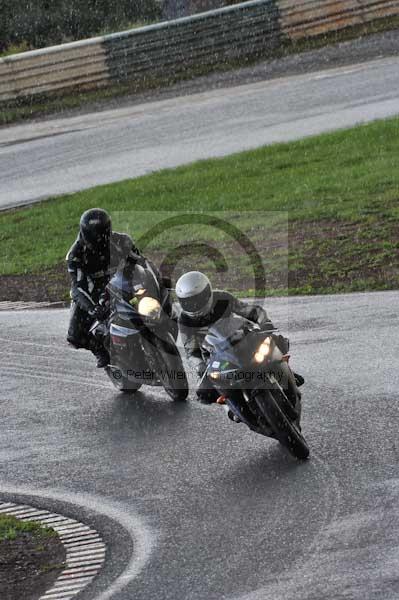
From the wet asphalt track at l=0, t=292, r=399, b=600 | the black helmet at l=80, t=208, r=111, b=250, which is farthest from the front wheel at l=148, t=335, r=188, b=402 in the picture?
the black helmet at l=80, t=208, r=111, b=250

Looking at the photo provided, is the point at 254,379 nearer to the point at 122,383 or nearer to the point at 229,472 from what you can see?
the point at 229,472

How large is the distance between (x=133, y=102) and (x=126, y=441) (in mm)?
16792

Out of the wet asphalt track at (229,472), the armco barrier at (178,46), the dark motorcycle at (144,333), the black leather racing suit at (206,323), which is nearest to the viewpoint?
the wet asphalt track at (229,472)

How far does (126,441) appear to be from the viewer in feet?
32.4

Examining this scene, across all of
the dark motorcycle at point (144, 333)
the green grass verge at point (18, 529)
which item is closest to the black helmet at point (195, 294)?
the dark motorcycle at point (144, 333)

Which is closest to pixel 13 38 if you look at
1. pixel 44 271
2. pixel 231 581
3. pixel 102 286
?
pixel 44 271

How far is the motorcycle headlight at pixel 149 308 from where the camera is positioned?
390 inches

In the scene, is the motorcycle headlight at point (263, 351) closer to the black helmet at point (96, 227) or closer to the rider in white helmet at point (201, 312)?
the rider in white helmet at point (201, 312)

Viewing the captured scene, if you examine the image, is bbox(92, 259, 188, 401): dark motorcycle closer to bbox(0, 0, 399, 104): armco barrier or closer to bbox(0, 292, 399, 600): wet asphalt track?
bbox(0, 292, 399, 600): wet asphalt track

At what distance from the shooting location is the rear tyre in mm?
11305

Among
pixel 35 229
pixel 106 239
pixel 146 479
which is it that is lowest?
pixel 35 229

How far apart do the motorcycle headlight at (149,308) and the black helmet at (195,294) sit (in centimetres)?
124

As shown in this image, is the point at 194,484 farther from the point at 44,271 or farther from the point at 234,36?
the point at 234,36

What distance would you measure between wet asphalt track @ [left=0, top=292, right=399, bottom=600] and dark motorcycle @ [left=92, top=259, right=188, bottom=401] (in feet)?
0.92
